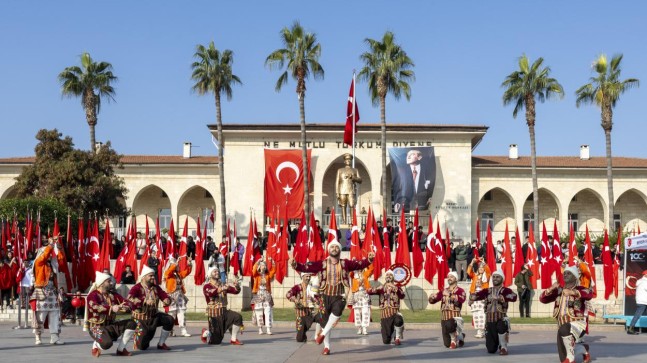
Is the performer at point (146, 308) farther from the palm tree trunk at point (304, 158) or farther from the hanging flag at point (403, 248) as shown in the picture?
the palm tree trunk at point (304, 158)

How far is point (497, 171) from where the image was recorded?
5078cm

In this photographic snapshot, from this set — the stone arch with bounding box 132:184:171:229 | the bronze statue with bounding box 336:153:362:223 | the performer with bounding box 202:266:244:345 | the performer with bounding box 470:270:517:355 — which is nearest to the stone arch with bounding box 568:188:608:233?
the stone arch with bounding box 132:184:171:229

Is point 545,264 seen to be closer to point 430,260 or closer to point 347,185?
point 430,260

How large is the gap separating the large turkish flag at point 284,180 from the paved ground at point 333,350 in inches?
1027

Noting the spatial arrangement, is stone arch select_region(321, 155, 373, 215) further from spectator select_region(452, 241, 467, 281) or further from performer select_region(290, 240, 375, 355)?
performer select_region(290, 240, 375, 355)

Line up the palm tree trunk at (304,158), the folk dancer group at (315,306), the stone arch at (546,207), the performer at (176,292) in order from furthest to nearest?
the stone arch at (546,207), the palm tree trunk at (304,158), the performer at (176,292), the folk dancer group at (315,306)

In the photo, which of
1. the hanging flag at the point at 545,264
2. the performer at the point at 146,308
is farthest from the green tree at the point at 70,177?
the performer at the point at 146,308

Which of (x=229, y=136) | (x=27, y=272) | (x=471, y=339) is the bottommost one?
(x=471, y=339)

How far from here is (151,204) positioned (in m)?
53.0

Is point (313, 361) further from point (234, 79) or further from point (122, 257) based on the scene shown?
point (234, 79)

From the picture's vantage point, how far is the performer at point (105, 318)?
13.4 meters

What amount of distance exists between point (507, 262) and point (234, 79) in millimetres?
22150

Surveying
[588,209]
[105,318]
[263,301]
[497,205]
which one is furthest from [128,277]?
[588,209]

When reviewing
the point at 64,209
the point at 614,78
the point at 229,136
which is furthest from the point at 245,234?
the point at 614,78
